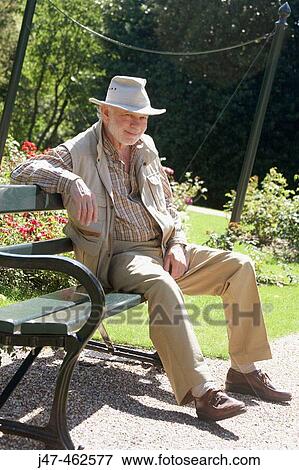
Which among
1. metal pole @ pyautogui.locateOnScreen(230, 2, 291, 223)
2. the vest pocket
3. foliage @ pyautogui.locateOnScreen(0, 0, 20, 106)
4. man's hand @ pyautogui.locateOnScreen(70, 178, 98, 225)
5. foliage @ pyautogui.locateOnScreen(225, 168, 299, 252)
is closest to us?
man's hand @ pyautogui.locateOnScreen(70, 178, 98, 225)

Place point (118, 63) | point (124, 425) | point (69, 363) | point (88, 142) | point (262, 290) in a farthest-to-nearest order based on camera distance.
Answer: point (118, 63) < point (262, 290) < point (88, 142) < point (124, 425) < point (69, 363)

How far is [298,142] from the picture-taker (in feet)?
68.8

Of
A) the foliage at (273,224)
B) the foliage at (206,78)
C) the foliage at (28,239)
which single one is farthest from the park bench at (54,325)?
the foliage at (206,78)

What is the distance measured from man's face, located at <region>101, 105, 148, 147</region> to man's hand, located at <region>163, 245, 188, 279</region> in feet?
1.89

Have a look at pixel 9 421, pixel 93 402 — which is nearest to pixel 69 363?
pixel 9 421

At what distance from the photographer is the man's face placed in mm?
Result: 3896

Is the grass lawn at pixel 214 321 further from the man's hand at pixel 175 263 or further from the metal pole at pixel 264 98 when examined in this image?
the metal pole at pixel 264 98

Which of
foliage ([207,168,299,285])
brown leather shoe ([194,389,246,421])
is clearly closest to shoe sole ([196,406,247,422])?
brown leather shoe ([194,389,246,421])

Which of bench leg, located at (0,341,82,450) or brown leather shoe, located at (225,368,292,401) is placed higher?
bench leg, located at (0,341,82,450)

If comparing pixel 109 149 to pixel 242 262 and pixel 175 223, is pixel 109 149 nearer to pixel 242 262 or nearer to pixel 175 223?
pixel 175 223

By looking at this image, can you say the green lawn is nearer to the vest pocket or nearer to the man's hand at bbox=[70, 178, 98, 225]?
the vest pocket

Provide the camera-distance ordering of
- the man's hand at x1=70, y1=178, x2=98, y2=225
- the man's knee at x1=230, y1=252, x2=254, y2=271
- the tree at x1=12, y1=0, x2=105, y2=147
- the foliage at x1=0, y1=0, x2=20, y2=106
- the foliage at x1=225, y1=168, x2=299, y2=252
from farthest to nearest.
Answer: the tree at x1=12, y1=0, x2=105, y2=147 < the foliage at x1=0, y1=0, x2=20, y2=106 < the foliage at x1=225, y1=168, x2=299, y2=252 < the man's knee at x1=230, y1=252, x2=254, y2=271 < the man's hand at x1=70, y1=178, x2=98, y2=225

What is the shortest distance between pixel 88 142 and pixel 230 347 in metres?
1.21

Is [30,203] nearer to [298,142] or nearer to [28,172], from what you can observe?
[28,172]
